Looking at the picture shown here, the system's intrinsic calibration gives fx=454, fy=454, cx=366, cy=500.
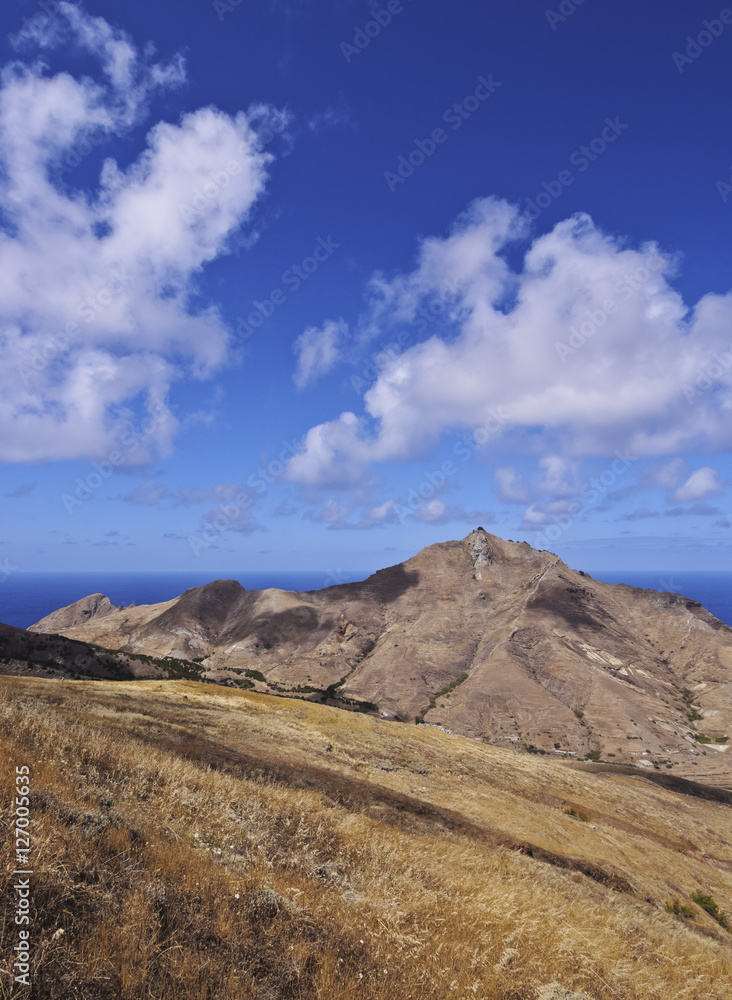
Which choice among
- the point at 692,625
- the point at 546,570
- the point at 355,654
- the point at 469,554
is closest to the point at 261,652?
the point at 355,654

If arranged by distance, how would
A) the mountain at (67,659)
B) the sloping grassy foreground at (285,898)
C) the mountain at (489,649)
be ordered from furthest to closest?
the mountain at (489,649)
the mountain at (67,659)
the sloping grassy foreground at (285,898)

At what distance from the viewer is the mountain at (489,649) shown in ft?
324

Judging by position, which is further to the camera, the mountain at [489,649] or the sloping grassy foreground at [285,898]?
the mountain at [489,649]

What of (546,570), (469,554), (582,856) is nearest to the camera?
(582,856)

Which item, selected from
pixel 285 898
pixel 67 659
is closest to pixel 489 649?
pixel 67 659

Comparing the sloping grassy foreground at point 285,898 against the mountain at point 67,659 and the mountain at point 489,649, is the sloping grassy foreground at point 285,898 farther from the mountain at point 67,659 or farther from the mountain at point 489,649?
the mountain at point 489,649

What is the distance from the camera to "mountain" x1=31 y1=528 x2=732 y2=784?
98688 millimetres

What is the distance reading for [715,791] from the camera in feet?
205

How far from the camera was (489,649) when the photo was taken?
127 m

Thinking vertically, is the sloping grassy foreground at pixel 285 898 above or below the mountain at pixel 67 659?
above

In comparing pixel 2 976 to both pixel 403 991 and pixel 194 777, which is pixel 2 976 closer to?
pixel 403 991

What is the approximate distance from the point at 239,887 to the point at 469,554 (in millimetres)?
172706

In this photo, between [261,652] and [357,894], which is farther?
[261,652]

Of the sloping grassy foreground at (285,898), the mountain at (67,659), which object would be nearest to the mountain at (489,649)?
the mountain at (67,659)
